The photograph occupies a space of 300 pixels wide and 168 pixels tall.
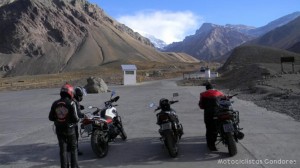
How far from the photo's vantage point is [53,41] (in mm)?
170875

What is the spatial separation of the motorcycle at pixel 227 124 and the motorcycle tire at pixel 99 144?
94.0 inches

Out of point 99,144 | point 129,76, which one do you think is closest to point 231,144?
point 99,144

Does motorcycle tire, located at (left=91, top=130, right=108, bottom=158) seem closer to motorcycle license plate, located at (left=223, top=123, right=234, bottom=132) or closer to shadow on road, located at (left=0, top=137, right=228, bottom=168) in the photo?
shadow on road, located at (left=0, top=137, right=228, bottom=168)

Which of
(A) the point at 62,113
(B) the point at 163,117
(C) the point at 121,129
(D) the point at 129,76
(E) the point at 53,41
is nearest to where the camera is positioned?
(A) the point at 62,113

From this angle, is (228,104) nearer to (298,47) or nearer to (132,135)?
(132,135)

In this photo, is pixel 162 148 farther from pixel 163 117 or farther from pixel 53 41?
pixel 53 41

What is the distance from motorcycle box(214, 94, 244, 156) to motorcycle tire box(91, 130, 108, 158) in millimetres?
2387

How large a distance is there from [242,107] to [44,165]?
11.4 m

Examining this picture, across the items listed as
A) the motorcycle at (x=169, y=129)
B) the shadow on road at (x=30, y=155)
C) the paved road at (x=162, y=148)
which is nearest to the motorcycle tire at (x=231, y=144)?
the paved road at (x=162, y=148)

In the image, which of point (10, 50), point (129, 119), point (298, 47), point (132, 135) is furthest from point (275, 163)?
point (10, 50)

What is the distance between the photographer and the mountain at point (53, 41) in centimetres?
15658

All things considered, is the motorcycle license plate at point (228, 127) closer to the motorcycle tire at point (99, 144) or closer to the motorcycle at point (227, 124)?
the motorcycle at point (227, 124)

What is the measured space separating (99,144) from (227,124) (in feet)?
8.66

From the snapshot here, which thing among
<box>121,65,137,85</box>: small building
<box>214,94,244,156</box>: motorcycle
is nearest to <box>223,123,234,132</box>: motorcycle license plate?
<box>214,94,244,156</box>: motorcycle
